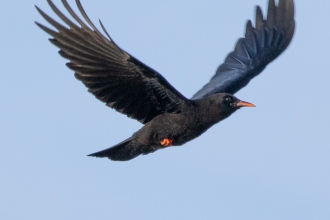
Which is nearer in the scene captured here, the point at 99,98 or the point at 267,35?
the point at 99,98

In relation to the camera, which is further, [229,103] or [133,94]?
[229,103]

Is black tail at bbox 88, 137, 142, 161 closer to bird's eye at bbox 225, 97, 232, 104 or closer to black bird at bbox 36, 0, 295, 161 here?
black bird at bbox 36, 0, 295, 161

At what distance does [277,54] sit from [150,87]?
4.31m

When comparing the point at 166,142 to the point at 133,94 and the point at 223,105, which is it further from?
the point at 223,105

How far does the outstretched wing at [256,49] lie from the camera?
50.4 feet

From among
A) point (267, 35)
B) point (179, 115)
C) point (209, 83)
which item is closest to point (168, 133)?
point (179, 115)

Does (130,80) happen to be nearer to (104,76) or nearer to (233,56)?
(104,76)

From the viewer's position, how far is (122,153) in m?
13.0

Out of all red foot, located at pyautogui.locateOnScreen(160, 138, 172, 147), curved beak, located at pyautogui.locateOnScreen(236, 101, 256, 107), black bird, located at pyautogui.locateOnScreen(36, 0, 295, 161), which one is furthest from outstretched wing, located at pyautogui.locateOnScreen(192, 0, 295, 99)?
red foot, located at pyautogui.locateOnScreen(160, 138, 172, 147)

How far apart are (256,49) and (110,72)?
15.8ft

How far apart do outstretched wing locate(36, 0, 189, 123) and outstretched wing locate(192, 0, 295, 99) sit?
2477 mm

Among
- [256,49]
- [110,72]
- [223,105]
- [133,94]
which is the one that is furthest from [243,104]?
[256,49]

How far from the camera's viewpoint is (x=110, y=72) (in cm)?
1235

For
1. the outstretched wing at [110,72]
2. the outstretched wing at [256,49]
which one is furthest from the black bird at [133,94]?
the outstretched wing at [256,49]
